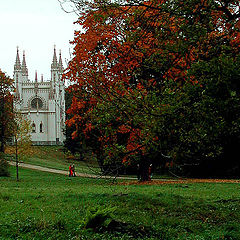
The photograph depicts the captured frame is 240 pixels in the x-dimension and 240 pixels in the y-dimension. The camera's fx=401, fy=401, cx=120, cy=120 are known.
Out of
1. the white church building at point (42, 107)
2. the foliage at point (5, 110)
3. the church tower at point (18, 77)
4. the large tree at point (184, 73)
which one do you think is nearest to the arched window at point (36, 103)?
the white church building at point (42, 107)

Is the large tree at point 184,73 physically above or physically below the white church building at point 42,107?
below

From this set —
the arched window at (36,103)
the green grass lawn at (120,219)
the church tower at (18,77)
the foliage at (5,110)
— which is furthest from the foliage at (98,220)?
the arched window at (36,103)

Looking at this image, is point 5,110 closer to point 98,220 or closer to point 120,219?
point 120,219

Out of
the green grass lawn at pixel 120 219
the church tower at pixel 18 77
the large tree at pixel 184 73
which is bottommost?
the green grass lawn at pixel 120 219

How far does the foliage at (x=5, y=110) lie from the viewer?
38500 millimetres

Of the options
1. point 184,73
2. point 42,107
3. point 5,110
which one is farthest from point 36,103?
point 184,73

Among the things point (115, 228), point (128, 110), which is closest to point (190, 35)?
point (128, 110)

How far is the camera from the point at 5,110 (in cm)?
3981

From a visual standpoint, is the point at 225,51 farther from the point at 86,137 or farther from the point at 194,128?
the point at 86,137

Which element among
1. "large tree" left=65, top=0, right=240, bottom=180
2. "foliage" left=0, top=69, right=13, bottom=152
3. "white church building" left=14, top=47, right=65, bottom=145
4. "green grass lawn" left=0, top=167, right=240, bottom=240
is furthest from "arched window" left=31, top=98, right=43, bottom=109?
"large tree" left=65, top=0, right=240, bottom=180

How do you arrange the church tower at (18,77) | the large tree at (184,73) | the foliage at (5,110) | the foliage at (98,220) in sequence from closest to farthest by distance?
1. the foliage at (98,220)
2. the large tree at (184,73)
3. the foliage at (5,110)
4. the church tower at (18,77)

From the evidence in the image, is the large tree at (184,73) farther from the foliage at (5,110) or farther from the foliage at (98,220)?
the foliage at (5,110)

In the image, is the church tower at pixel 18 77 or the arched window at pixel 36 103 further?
the arched window at pixel 36 103

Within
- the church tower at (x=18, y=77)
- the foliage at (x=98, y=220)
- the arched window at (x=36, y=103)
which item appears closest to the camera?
the foliage at (x=98, y=220)
